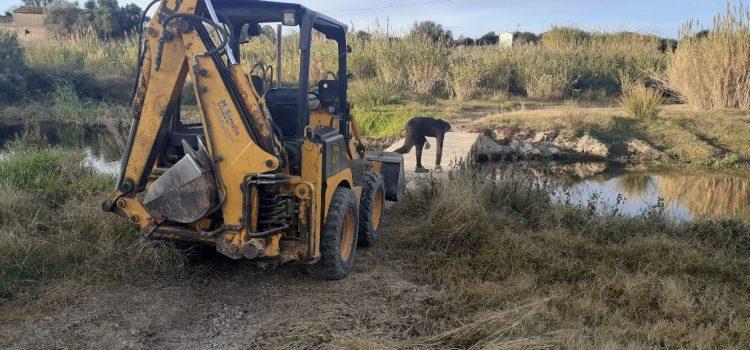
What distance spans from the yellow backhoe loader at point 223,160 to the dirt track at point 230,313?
35cm

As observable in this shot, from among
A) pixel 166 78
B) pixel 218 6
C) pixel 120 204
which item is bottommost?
pixel 120 204

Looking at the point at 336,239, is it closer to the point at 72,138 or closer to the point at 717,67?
the point at 72,138

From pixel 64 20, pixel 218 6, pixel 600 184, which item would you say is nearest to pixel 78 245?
pixel 218 6

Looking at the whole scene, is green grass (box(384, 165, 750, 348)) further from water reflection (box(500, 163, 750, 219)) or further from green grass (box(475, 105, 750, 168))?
green grass (box(475, 105, 750, 168))

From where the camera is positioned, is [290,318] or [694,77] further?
[694,77]

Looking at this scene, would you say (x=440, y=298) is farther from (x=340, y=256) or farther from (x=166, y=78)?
(x=166, y=78)

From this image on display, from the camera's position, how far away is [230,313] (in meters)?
Result: 4.39

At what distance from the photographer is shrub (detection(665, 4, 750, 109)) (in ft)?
51.1

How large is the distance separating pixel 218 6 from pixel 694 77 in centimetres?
1530

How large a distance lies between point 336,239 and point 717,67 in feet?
48.2

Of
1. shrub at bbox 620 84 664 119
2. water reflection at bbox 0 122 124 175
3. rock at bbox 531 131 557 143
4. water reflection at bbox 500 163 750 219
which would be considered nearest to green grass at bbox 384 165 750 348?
water reflection at bbox 500 163 750 219

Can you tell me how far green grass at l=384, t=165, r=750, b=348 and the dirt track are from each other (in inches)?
17.6

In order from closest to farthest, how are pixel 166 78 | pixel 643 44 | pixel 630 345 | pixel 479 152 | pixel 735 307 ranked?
pixel 630 345
pixel 166 78
pixel 735 307
pixel 479 152
pixel 643 44

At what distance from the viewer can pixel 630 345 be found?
12.4ft
